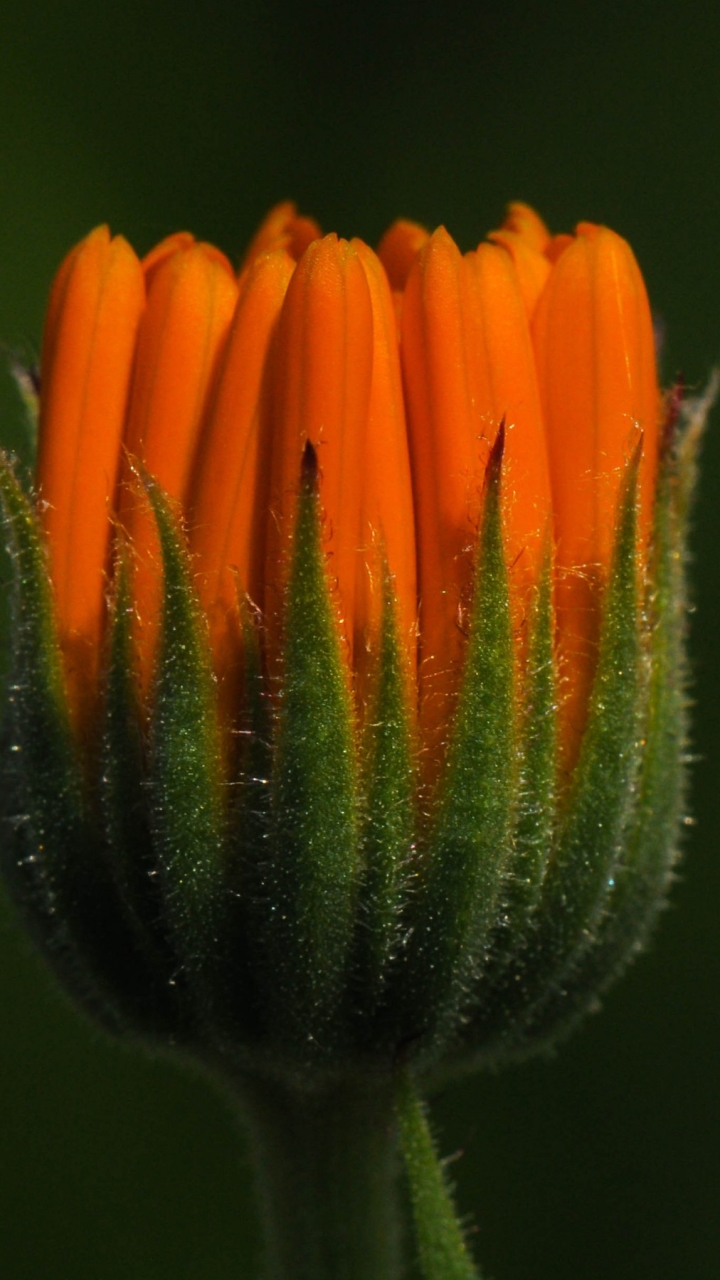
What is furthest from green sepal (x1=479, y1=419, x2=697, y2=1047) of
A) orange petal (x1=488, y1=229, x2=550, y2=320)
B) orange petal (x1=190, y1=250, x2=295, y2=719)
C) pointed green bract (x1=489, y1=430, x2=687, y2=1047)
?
orange petal (x1=190, y1=250, x2=295, y2=719)

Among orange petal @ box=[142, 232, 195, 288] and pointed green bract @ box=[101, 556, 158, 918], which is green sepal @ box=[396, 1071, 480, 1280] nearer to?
pointed green bract @ box=[101, 556, 158, 918]

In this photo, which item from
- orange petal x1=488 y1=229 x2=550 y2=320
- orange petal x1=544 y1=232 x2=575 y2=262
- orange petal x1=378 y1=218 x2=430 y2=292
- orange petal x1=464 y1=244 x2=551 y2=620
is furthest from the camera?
orange petal x1=378 y1=218 x2=430 y2=292

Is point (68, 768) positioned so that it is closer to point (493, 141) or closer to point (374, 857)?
point (374, 857)

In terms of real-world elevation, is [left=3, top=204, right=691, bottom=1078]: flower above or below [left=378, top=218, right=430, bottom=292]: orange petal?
below

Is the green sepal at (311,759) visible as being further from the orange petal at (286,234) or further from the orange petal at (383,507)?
the orange petal at (286,234)

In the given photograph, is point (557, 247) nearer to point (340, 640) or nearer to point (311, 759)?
point (340, 640)

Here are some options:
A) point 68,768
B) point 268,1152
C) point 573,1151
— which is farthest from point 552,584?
point 573,1151

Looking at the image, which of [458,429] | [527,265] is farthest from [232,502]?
[527,265]
